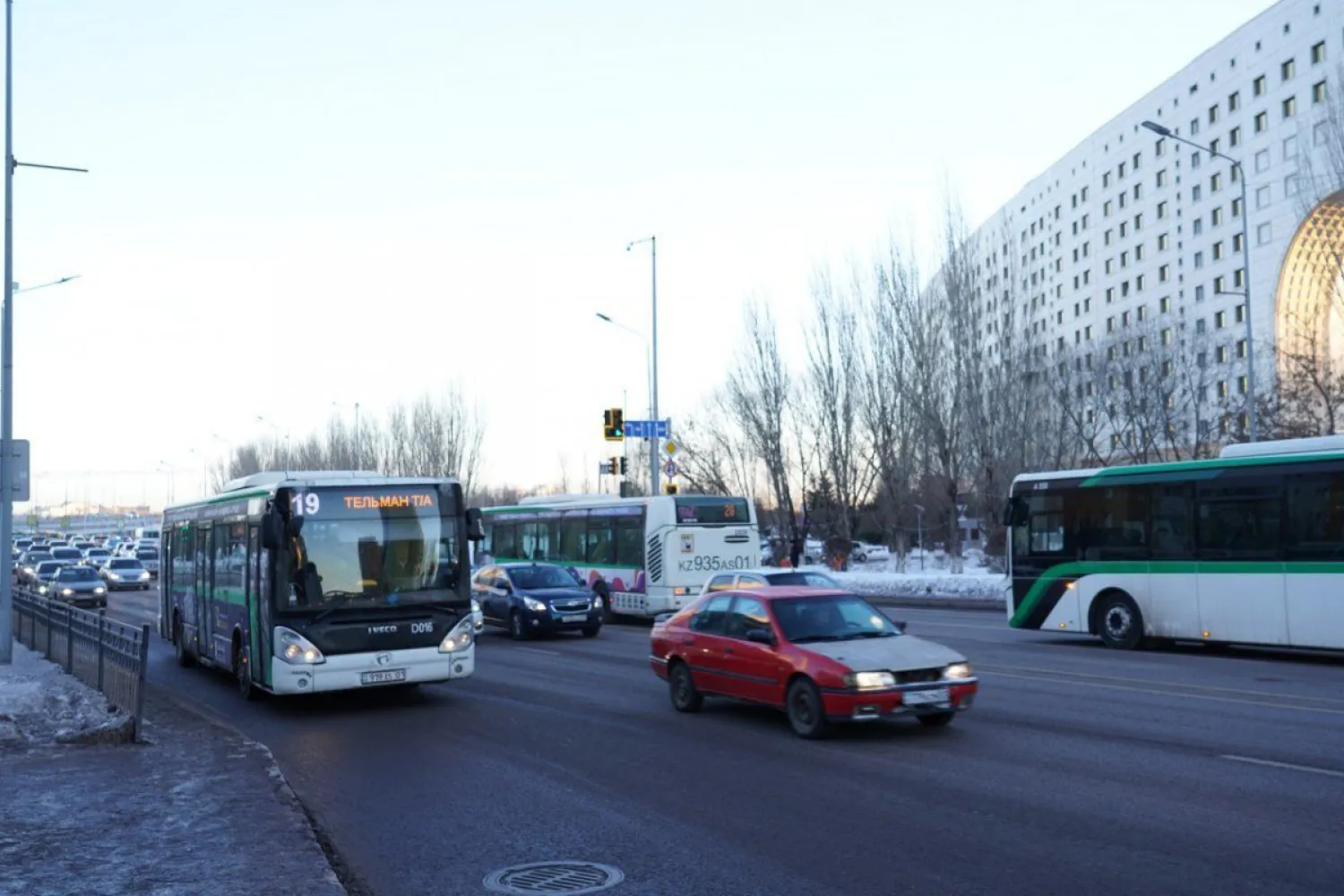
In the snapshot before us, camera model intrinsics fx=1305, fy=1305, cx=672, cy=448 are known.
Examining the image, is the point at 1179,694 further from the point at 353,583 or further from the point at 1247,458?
the point at 353,583

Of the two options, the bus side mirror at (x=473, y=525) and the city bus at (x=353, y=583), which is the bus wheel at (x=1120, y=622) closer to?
the city bus at (x=353, y=583)

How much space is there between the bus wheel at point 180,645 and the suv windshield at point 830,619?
12.5m

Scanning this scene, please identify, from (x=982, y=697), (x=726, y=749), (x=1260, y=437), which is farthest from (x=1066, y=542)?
(x=1260, y=437)

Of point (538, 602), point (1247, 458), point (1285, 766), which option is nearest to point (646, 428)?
point (538, 602)

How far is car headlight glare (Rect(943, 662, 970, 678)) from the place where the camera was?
12438 mm

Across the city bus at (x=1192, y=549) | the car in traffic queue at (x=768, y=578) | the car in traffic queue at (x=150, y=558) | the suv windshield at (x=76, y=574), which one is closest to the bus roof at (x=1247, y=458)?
the city bus at (x=1192, y=549)

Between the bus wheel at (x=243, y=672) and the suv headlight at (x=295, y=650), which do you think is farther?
the bus wheel at (x=243, y=672)

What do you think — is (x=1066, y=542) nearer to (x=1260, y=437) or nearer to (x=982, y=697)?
(x=982, y=697)

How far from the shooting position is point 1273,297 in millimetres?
71688

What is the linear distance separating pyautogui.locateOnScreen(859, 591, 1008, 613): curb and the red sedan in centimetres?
1990

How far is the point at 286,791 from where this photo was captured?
10148 mm

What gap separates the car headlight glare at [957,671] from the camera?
40.8ft

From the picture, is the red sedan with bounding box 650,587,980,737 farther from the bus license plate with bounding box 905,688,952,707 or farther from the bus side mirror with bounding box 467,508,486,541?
the bus side mirror with bounding box 467,508,486,541

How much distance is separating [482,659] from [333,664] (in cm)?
749
